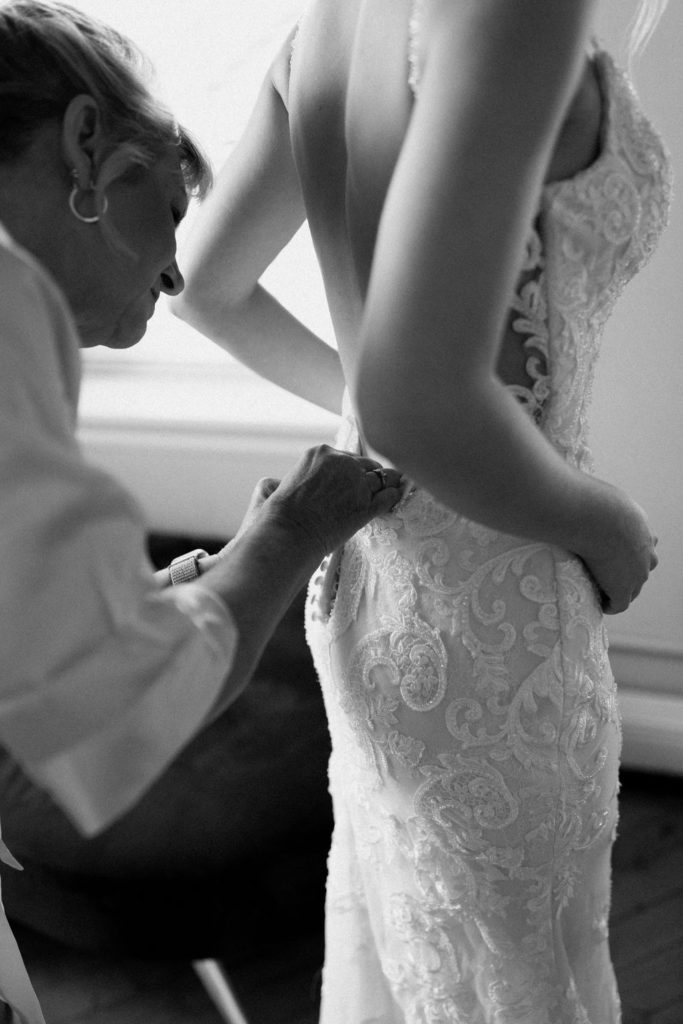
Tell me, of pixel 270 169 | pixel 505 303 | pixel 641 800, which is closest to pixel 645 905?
pixel 641 800

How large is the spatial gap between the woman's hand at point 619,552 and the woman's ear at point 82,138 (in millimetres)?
491

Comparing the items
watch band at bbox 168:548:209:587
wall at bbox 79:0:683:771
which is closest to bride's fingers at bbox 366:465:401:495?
watch band at bbox 168:548:209:587

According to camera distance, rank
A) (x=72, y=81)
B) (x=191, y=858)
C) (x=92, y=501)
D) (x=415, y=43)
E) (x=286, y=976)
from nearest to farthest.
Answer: (x=92, y=501) < (x=415, y=43) < (x=72, y=81) < (x=191, y=858) < (x=286, y=976)

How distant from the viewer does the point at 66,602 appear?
589 millimetres

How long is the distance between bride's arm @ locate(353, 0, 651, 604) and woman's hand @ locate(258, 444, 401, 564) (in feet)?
0.60

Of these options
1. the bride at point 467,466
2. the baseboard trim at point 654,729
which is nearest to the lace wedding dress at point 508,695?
the bride at point 467,466

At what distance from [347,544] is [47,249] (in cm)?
38

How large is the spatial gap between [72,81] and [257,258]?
0.38m

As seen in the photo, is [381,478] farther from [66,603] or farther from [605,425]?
[605,425]

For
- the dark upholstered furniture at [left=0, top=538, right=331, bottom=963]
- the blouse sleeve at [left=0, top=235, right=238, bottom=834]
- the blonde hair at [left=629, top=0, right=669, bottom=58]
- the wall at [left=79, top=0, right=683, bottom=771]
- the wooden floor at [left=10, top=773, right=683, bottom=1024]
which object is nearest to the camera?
the blouse sleeve at [left=0, top=235, right=238, bottom=834]

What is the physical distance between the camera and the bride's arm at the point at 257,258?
111 centimetres

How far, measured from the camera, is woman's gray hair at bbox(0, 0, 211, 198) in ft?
2.73

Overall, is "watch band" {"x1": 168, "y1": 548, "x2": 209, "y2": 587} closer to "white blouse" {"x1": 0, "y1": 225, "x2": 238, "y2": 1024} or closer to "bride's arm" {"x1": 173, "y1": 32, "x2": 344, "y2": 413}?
"bride's arm" {"x1": 173, "y1": 32, "x2": 344, "y2": 413}

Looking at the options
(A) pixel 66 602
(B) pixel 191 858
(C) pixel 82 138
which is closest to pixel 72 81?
(C) pixel 82 138
